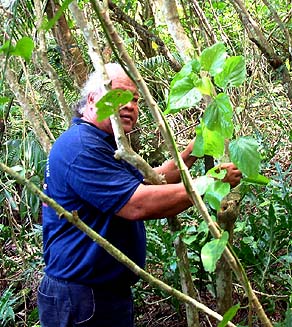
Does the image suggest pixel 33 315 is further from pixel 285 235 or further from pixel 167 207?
pixel 167 207

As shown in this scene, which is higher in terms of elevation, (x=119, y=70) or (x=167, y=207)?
(x=119, y=70)

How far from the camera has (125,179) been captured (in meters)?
1.80

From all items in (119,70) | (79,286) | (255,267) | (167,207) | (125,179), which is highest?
(119,70)

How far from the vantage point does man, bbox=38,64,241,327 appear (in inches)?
70.6

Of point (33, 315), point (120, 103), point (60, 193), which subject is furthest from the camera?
point (33, 315)

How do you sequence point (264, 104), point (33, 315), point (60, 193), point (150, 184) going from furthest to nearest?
1. point (264, 104)
2. point (33, 315)
3. point (60, 193)
4. point (150, 184)

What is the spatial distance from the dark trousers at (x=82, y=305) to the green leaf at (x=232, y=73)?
1264mm

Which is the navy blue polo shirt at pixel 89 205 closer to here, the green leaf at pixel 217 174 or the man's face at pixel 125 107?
the man's face at pixel 125 107

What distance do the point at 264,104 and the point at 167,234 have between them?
6.77 feet

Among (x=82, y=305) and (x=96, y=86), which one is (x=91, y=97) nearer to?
(x=96, y=86)

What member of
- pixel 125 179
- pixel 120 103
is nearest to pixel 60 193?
pixel 125 179

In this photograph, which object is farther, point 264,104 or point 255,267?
point 264,104

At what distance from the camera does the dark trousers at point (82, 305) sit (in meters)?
2.03

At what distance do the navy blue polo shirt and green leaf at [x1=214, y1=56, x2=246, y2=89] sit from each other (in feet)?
2.68
